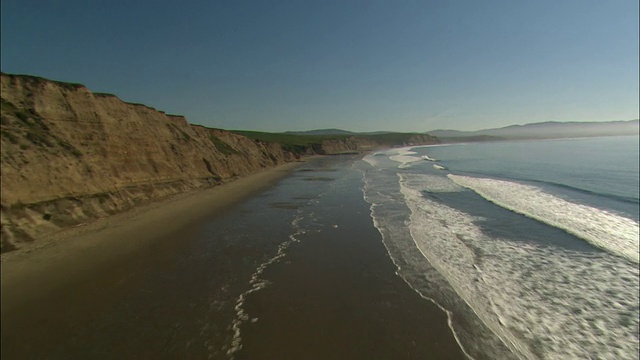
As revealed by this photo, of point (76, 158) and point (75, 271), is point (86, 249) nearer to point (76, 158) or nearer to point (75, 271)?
point (75, 271)

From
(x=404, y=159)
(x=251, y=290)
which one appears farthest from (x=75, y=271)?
(x=404, y=159)

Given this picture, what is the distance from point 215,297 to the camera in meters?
7.68

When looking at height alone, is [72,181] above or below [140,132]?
below

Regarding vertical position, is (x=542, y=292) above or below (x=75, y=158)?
below

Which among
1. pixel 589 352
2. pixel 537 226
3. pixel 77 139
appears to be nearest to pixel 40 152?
pixel 77 139

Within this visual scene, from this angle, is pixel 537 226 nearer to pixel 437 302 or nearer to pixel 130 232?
pixel 437 302

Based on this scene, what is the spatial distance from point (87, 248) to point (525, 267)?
1732 centimetres

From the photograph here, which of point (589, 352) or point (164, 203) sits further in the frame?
point (164, 203)

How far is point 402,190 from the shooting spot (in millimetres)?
24312

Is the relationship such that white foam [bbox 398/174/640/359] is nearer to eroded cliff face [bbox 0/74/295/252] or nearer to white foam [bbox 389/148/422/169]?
eroded cliff face [bbox 0/74/295/252]

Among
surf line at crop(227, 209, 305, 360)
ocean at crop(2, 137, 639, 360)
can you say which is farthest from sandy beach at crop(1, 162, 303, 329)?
surf line at crop(227, 209, 305, 360)

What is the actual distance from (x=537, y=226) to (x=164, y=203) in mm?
23517

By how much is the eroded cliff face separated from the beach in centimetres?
185

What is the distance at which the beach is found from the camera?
5.76m
